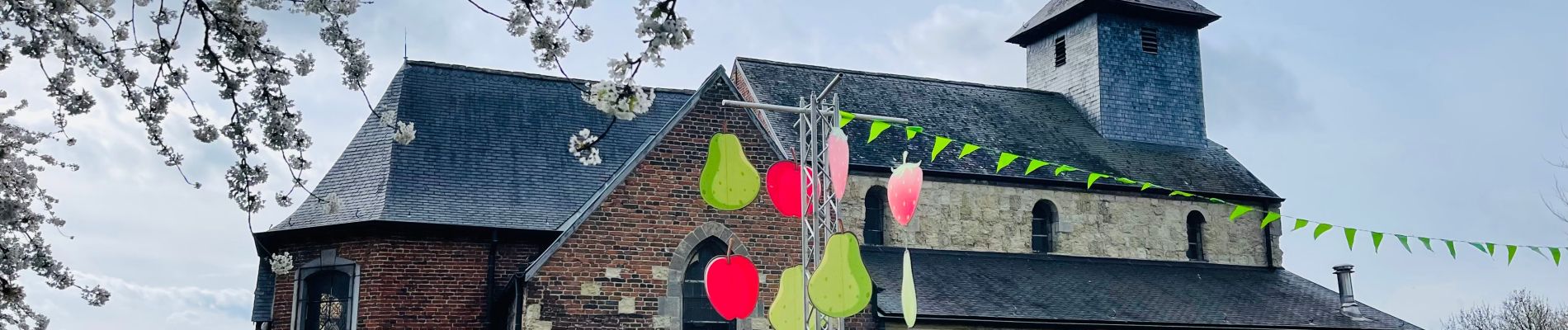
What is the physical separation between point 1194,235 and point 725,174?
14031 millimetres

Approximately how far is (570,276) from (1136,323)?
26.7 feet

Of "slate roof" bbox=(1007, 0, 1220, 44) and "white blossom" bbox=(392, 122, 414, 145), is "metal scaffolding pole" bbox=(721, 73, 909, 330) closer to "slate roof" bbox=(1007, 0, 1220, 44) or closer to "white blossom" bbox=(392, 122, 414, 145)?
"white blossom" bbox=(392, 122, 414, 145)

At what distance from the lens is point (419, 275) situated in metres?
18.1

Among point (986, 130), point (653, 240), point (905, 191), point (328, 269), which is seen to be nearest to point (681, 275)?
point (653, 240)

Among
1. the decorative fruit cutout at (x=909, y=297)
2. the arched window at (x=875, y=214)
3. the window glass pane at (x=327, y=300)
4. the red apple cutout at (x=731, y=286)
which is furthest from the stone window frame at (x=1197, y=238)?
the window glass pane at (x=327, y=300)

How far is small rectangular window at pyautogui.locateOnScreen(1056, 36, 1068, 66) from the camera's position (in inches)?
1074

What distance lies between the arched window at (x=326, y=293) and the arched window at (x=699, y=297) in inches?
184

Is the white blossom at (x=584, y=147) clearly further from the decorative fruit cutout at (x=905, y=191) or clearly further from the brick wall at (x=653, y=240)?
the brick wall at (x=653, y=240)

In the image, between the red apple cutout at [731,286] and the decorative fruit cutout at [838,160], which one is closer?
the decorative fruit cutout at [838,160]

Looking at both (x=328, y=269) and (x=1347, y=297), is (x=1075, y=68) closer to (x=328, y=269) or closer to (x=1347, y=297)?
(x=1347, y=297)

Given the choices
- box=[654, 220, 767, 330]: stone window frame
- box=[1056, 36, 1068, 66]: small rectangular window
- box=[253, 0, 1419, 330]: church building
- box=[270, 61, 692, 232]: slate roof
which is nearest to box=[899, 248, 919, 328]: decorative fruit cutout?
box=[253, 0, 1419, 330]: church building

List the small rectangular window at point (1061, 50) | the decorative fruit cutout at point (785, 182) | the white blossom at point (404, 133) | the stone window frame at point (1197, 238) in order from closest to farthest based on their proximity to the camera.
Answer: the white blossom at point (404, 133) < the decorative fruit cutout at point (785, 182) < the stone window frame at point (1197, 238) < the small rectangular window at point (1061, 50)

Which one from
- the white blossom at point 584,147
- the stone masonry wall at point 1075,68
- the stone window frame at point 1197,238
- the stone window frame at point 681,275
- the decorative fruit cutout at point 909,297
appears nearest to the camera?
the white blossom at point 584,147

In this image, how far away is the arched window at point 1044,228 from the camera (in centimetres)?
2253
